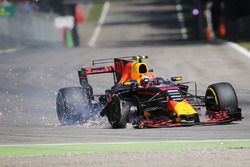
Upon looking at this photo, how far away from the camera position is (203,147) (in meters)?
10.7

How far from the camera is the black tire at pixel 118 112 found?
1326 centimetres

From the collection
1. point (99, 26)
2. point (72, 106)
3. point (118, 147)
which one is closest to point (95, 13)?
point (99, 26)

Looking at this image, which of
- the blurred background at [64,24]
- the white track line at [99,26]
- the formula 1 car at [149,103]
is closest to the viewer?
the formula 1 car at [149,103]

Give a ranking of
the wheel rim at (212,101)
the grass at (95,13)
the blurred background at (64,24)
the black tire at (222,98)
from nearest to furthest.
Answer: the black tire at (222,98) < the wheel rim at (212,101) < the blurred background at (64,24) < the grass at (95,13)

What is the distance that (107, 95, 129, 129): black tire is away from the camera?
13258mm

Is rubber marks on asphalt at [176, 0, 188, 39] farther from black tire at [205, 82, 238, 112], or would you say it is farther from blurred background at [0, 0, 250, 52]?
black tire at [205, 82, 238, 112]

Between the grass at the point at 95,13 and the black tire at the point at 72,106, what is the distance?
60.0 meters

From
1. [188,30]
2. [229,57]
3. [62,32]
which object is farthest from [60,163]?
[188,30]

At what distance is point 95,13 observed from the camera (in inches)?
3164

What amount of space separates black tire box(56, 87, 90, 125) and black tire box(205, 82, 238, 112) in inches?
87.9

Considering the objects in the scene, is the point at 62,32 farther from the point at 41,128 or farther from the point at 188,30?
the point at 41,128

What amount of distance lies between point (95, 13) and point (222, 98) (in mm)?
67096

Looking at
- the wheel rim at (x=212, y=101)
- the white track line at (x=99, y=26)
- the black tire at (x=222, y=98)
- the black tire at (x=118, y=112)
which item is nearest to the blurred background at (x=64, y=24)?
the white track line at (x=99, y=26)

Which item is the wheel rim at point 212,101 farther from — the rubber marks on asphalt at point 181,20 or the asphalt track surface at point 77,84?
the rubber marks on asphalt at point 181,20
